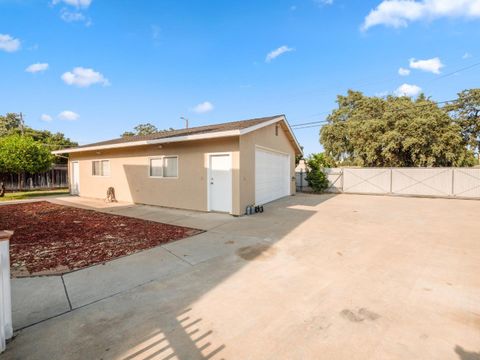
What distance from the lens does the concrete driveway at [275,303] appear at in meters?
2.11

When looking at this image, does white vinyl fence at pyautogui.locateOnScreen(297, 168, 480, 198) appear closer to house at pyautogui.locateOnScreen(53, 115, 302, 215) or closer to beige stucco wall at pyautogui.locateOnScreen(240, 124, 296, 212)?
house at pyautogui.locateOnScreen(53, 115, 302, 215)

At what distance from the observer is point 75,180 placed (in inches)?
583

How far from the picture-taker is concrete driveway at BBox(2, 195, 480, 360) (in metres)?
2.11

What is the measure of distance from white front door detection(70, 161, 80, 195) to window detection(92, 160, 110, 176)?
1.92m

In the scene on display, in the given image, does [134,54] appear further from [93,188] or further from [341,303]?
[341,303]

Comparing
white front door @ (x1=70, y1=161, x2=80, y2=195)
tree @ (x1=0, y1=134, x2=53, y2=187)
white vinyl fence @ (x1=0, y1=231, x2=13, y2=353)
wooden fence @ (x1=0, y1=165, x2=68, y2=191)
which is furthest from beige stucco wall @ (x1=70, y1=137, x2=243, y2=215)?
wooden fence @ (x1=0, y1=165, x2=68, y2=191)

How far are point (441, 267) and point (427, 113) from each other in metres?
17.8

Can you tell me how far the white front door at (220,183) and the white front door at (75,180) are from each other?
415 inches

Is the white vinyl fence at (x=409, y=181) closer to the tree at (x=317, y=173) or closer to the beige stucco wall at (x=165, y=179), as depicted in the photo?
the tree at (x=317, y=173)

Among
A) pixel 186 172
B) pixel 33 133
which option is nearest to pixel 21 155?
pixel 186 172

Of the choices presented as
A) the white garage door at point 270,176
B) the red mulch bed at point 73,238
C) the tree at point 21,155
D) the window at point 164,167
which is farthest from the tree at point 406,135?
the tree at point 21,155

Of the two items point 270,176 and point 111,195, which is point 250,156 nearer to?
point 270,176

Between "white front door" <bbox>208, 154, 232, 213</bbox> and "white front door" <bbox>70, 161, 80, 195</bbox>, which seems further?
"white front door" <bbox>70, 161, 80, 195</bbox>

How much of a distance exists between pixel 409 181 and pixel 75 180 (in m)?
19.9
